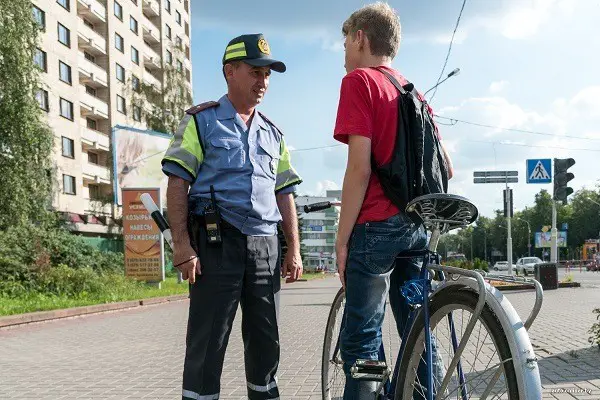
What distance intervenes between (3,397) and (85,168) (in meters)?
44.9

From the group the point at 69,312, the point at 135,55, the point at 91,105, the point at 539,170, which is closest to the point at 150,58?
the point at 135,55

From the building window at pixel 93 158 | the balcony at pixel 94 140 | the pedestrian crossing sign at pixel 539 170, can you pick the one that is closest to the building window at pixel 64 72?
the balcony at pixel 94 140

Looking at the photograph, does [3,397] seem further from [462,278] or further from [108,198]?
[108,198]

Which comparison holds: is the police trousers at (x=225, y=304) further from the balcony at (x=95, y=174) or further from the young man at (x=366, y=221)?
the balcony at (x=95, y=174)

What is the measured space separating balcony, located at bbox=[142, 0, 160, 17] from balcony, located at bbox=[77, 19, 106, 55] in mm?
8885

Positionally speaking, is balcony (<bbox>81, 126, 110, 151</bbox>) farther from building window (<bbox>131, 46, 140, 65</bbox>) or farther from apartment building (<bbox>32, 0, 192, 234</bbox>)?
building window (<bbox>131, 46, 140, 65</bbox>)

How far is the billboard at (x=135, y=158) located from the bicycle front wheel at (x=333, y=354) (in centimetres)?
2964

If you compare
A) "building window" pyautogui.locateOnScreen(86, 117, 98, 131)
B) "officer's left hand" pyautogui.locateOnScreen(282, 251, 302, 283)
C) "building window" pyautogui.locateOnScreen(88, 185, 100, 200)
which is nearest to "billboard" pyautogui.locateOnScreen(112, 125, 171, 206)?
"building window" pyautogui.locateOnScreen(88, 185, 100, 200)

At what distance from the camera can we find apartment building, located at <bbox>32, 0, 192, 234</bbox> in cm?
4412

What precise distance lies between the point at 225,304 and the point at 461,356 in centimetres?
110

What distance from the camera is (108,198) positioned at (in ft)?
153

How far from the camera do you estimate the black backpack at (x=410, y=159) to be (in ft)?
9.02

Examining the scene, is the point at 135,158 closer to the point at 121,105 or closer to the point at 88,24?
the point at 88,24

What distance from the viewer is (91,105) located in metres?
48.7
